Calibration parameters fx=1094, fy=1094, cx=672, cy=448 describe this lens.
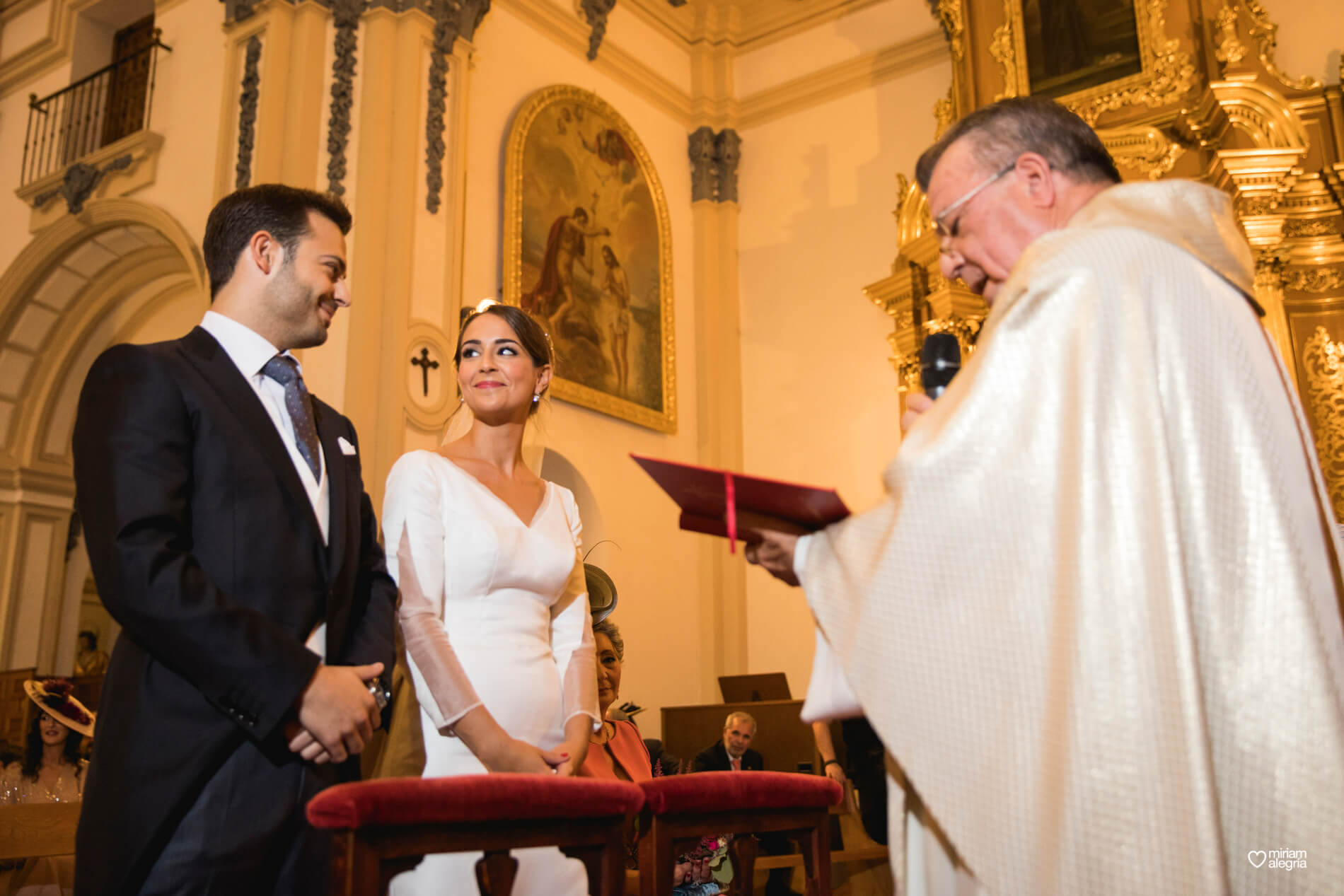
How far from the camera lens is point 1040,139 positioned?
1963 mm

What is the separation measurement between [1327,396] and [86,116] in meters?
10.0

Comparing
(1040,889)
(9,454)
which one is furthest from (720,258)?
(1040,889)

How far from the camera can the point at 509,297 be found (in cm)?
826

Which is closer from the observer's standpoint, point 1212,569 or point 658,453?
point 1212,569

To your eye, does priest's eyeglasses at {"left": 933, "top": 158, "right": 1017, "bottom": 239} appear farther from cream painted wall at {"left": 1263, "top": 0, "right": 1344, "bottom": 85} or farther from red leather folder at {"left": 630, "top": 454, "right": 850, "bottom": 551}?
cream painted wall at {"left": 1263, "top": 0, "right": 1344, "bottom": 85}

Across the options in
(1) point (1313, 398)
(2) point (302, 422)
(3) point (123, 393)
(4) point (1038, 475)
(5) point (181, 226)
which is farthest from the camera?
(5) point (181, 226)

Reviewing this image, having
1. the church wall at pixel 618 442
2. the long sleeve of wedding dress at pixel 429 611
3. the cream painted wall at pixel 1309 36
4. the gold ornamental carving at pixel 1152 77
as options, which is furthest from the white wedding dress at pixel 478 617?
the cream painted wall at pixel 1309 36

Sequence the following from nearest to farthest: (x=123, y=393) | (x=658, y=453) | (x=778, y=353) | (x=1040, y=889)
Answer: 1. (x=1040, y=889)
2. (x=123, y=393)
3. (x=658, y=453)
4. (x=778, y=353)

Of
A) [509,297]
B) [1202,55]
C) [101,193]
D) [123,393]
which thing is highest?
[1202,55]

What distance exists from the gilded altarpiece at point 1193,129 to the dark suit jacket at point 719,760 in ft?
12.9

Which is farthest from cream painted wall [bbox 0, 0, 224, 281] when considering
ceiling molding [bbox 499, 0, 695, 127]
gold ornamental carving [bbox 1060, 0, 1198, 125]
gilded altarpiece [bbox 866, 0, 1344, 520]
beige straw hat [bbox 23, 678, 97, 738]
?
gold ornamental carving [bbox 1060, 0, 1198, 125]

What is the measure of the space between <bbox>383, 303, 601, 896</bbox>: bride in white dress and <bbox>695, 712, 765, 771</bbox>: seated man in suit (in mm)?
3374

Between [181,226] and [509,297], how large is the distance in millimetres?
2400

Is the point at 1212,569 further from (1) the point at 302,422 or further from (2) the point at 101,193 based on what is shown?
(2) the point at 101,193
